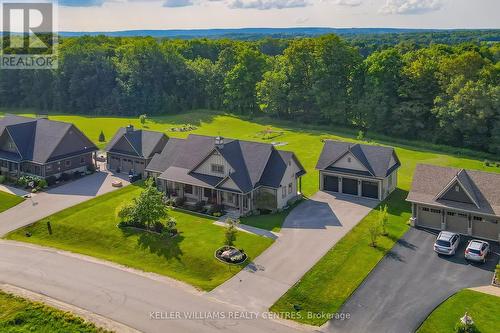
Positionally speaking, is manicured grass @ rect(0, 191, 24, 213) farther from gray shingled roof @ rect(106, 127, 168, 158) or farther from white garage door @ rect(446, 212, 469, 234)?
white garage door @ rect(446, 212, 469, 234)

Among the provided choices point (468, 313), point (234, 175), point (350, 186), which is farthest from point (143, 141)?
point (468, 313)

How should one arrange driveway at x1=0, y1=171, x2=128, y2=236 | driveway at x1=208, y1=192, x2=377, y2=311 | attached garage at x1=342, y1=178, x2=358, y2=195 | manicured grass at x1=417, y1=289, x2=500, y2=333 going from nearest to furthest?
manicured grass at x1=417, y1=289, x2=500, y2=333, driveway at x1=208, y1=192, x2=377, y2=311, driveway at x1=0, y1=171, x2=128, y2=236, attached garage at x1=342, y1=178, x2=358, y2=195

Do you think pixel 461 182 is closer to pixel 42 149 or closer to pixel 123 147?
pixel 123 147

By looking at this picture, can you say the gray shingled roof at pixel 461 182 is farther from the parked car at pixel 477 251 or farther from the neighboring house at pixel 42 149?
the neighboring house at pixel 42 149

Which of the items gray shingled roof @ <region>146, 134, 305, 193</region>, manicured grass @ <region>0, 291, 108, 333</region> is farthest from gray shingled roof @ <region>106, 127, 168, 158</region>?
manicured grass @ <region>0, 291, 108, 333</region>

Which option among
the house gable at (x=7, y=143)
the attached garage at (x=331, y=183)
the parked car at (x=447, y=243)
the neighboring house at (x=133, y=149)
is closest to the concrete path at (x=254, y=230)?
the parked car at (x=447, y=243)
